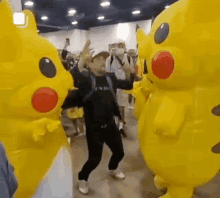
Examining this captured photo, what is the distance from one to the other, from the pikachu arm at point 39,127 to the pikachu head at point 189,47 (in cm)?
68

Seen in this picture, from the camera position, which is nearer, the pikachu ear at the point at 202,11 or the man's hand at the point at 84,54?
the pikachu ear at the point at 202,11

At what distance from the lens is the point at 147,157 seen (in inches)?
67.4

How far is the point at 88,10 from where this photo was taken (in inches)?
206

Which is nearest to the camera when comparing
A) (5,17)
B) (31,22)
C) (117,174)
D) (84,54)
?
(5,17)

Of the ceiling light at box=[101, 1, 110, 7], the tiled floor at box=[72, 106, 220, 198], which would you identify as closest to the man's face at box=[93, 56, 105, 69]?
the tiled floor at box=[72, 106, 220, 198]


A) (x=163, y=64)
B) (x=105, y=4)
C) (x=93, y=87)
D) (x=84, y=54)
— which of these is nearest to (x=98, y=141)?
(x=93, y=87)

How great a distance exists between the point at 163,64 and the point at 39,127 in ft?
2.53

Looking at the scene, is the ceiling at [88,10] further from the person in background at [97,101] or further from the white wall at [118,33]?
the person in background at [97,101]

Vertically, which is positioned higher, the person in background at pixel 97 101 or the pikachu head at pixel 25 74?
the pikachu head at pixel 25 74

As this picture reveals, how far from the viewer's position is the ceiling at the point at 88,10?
4473 mm

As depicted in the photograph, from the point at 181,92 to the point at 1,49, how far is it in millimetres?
1024

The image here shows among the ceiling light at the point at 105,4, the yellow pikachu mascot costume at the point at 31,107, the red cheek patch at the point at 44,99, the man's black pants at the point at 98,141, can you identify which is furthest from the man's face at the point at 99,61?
the ceiling light at the point at 105,4

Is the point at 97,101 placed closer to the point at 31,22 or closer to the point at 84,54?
the point at 84,54

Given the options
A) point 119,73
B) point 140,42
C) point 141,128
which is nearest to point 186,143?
point 141,128
